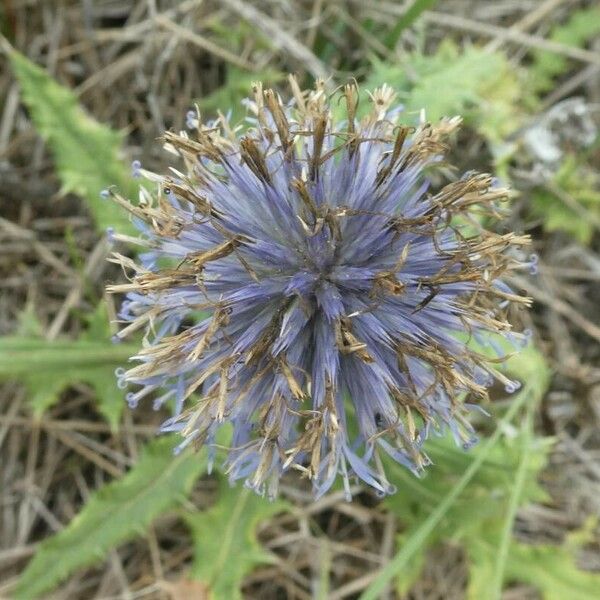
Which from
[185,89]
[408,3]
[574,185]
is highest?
[408,3]

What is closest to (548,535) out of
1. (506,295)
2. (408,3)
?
(506,295)

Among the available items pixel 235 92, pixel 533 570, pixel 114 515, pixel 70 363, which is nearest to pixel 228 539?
pixel 114 515

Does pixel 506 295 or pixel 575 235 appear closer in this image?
pixel 506 295

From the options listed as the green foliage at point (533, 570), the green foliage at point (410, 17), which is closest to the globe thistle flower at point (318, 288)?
the green foliage at point (410, 17)

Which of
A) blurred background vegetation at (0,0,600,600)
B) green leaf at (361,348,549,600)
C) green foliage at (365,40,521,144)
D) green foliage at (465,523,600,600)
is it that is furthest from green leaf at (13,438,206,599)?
green foliage at (365,40,521,144)

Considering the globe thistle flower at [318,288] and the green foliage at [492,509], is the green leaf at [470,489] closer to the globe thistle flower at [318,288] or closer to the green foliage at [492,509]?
the green foliage at [492,509]

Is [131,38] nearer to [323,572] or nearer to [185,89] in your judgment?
[185,89]
